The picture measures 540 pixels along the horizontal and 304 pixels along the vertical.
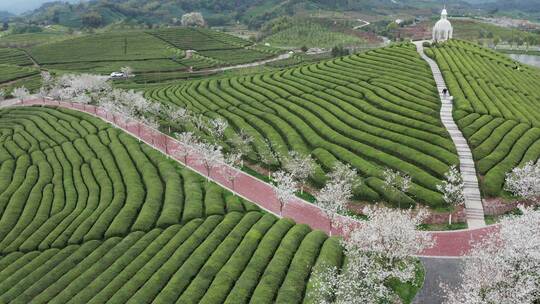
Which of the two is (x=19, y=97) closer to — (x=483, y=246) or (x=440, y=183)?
(x=440, y=183)

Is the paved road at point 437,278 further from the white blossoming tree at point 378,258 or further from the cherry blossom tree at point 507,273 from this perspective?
the cherry blossom tree at point 507,273


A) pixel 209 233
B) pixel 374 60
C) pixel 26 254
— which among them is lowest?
pixel 26 254

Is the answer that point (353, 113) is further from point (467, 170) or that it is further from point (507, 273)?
point (507, 273)

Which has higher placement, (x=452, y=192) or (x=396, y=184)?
(x=452, y=192)

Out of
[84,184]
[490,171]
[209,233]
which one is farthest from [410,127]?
[84,184]

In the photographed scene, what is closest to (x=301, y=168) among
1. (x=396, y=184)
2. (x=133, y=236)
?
(x=396, y=184)

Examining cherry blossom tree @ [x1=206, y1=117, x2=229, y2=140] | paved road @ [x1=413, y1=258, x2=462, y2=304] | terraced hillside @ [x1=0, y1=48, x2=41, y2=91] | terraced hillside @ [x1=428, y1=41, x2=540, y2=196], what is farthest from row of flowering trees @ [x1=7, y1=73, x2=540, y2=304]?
terraced hillside @ [x1=0, y1=48, x2=41, y2=91]
